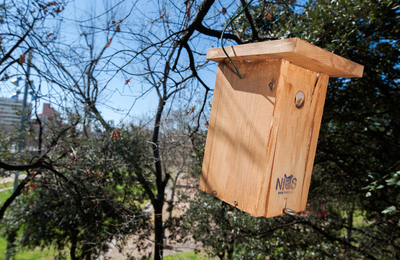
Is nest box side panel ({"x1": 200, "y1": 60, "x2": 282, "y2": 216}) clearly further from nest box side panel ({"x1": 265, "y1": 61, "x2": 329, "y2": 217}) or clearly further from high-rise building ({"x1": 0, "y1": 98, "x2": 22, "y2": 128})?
high-rise building ({"x1": 0, "y1": 98, "x2": 22, "y2": 128})

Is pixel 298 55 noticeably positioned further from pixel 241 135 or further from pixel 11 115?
pixel 11 115

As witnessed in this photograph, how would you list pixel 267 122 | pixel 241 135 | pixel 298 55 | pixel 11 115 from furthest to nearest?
pixel 11 115
pixel 241 135
pixel 267 122
pixel 298 55

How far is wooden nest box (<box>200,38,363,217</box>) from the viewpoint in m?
1.08

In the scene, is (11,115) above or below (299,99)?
below

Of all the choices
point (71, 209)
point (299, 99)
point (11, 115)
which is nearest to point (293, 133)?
point (299, 99)

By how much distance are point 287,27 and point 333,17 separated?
49 centimetres

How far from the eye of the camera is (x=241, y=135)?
1213mm

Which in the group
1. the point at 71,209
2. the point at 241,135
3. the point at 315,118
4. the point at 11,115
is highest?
the point at 315,118

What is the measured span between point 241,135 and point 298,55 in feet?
1.37

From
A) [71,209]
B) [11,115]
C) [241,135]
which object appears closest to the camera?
[241,135]

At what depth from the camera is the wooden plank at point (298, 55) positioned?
37.5 inches

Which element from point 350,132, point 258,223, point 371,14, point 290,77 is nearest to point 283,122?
point 290,77

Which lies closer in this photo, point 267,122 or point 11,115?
point 267,122

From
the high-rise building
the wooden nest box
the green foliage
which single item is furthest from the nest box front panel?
the high-rise building
